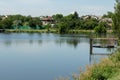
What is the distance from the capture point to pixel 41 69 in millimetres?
33031

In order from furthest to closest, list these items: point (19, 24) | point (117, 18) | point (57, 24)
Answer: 1. point (19, 24)
2. point (57, 24)
3. point (117, 18)

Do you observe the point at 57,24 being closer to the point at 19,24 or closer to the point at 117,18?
the point at 19,24

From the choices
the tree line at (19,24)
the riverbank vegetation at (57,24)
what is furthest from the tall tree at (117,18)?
the tree line at (19,24)

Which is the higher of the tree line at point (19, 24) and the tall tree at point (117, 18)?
the tall tree at point (117, 18)

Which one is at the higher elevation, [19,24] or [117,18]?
[117,18]

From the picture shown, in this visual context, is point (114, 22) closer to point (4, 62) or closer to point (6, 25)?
point (4, 62)

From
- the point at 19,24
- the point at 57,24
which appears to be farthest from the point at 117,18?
the point at 19,24

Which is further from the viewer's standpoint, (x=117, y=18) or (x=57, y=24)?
(x=57, y=24)

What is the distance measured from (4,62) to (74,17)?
13467 cm

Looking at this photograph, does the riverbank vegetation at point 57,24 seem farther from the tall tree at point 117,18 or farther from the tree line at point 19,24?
the tall tree at point 117,18

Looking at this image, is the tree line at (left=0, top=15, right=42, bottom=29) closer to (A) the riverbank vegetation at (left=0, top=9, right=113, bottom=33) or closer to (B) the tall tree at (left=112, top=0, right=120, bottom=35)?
(A) the riverbank vegetation at (left=0, top=9, right=113, bottom=33)

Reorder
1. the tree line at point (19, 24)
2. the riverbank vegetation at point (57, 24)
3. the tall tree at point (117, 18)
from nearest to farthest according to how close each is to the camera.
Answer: the tall tree at point (117, 18) < the riverbank vegetation at point (57, 24) < the tree line at point (19, 24)

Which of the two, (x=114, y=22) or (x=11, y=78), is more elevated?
(x=114, y=22)

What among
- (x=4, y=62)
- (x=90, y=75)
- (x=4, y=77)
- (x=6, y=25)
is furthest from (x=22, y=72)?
(x=6, y=25)
